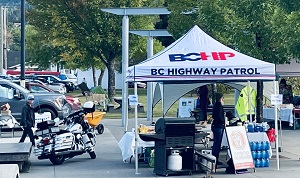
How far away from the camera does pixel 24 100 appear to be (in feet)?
84.9

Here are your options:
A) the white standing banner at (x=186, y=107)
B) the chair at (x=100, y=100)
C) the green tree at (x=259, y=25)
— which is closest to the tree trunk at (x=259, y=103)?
the green tree at (x=259, y=25)

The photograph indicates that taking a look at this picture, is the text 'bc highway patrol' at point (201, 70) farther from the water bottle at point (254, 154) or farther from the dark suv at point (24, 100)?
the dark suv at point (24, 100)

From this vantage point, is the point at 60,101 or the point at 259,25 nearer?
the point at 259,25

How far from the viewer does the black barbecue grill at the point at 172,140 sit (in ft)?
50.3

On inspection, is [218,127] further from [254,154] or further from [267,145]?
[267,145]

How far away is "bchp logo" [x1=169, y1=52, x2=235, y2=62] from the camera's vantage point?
1609 centimetres

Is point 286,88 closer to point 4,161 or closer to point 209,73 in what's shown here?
point 209,73

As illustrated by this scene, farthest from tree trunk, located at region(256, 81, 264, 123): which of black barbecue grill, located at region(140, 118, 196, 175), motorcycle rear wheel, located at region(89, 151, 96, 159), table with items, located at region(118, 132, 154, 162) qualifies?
motorcycle rear wheel, located at region(89, 151, 96, 159)

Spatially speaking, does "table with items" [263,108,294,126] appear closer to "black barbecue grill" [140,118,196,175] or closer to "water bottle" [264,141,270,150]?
"water bottle" [264,141,270,150]

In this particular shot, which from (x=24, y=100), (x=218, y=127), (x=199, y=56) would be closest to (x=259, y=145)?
(x=218, y=127)

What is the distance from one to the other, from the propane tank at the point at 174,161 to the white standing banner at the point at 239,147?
1.23m

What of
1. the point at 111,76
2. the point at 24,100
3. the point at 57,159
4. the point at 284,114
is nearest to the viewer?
the point at 57,159

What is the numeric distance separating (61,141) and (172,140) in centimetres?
323

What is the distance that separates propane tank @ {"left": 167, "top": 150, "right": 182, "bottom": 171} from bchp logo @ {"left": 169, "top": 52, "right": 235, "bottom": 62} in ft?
7.31
